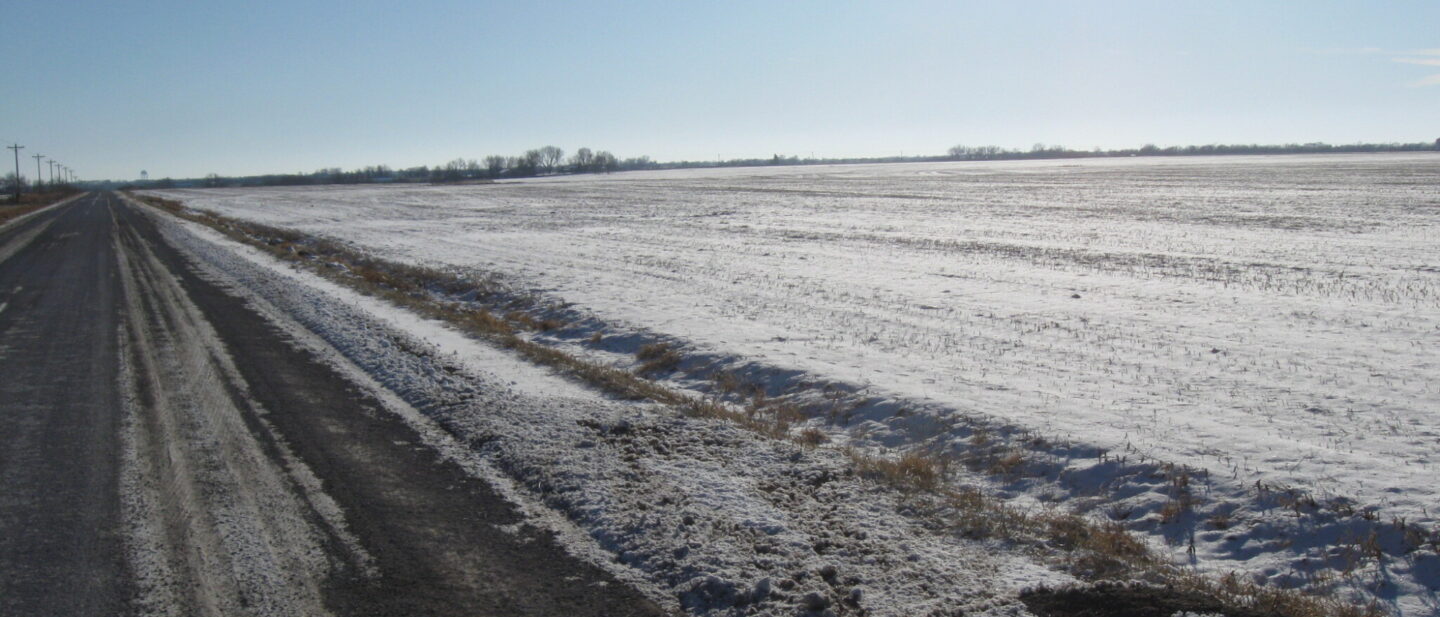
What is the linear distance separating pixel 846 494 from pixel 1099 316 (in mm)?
9586

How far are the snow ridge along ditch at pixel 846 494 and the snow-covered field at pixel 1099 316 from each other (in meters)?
0.31

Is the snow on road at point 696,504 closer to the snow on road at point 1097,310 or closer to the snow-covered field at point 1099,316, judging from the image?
the snow-covered field at point 1099,316

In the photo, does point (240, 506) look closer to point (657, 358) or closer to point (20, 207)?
point (657, 358)

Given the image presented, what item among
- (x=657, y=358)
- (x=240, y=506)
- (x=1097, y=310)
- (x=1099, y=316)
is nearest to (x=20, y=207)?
(x=657, y=358)

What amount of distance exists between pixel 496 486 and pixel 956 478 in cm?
389

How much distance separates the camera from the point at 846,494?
6676 millimetres

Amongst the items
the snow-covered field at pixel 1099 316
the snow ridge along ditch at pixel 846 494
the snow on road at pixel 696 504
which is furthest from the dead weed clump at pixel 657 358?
the snow on road at pixel 696 504

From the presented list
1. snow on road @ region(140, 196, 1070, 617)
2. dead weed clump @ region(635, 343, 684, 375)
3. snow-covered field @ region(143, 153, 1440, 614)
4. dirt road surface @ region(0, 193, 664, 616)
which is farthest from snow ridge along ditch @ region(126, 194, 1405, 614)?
dead weed clump @ region(635, 343, 684, 375)

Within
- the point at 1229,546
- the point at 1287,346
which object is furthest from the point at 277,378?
the point at 1287,346

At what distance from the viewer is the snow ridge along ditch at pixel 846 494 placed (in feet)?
17.4

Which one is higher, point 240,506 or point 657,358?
point 657,358

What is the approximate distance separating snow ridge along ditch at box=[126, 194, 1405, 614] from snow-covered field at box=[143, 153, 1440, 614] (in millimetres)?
308

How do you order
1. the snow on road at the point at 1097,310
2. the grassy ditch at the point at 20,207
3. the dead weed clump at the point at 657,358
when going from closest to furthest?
the snow on road at the point at 1097,310 < the dead weed clump at the point at 657,358 < the grassy ditch at the point at 20,207

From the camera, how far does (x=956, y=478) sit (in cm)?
752
